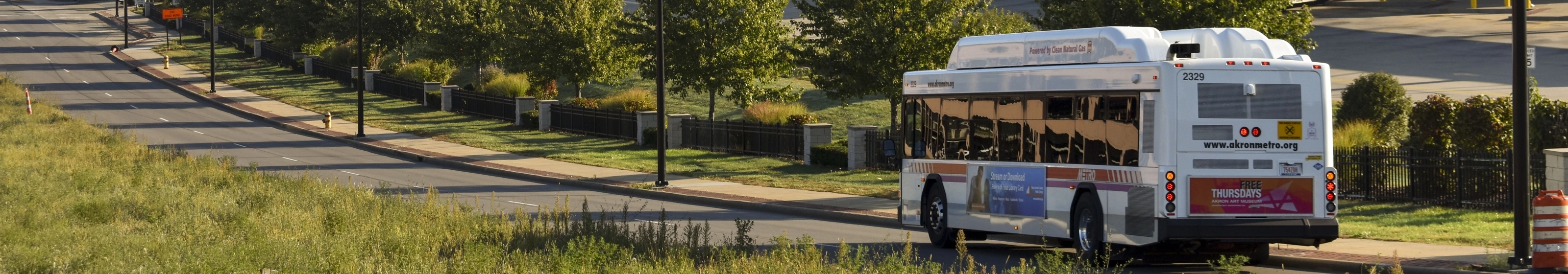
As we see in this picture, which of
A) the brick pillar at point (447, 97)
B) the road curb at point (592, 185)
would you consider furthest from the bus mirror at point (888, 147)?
the brick pillar at point (447, 97)

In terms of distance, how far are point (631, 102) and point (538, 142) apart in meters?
5.83

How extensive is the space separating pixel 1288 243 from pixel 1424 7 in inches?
2864

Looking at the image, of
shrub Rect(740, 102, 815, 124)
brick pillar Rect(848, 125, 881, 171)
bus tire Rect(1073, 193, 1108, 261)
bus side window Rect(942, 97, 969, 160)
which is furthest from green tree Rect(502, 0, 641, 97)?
bus tire Rect(1073, 193, 1108, 261)

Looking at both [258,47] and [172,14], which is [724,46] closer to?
[258,47]

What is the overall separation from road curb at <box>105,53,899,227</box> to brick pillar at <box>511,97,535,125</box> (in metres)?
6.51

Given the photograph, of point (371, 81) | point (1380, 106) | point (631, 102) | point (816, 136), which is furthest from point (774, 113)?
point (371, 81)

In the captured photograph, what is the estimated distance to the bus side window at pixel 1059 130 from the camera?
1537 centimetres

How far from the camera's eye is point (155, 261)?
12.3 meters

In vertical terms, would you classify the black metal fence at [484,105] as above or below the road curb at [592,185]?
above

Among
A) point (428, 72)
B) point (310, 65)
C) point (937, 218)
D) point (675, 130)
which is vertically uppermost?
point (310, 65)

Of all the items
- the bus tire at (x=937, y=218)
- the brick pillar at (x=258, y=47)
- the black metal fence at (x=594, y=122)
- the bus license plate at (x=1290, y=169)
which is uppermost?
the brick pillar at (x=258, y=47)

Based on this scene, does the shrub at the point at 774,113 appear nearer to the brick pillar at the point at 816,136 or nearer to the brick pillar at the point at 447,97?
the brick pillar at the point at 816,136

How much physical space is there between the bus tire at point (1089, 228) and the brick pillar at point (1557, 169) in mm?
7942

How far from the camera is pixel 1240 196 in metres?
14.1
